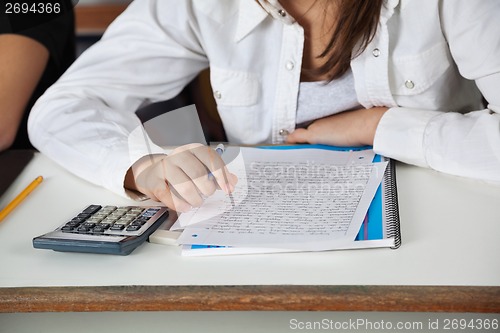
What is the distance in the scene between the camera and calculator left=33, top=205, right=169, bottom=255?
737mm

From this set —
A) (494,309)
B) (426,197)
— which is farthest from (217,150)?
(494,309)

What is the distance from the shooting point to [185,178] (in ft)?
2.75

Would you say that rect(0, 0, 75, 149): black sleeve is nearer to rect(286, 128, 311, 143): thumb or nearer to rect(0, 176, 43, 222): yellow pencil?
rect(0, 176, 43, 222): yellow pencil

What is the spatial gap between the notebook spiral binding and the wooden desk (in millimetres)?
13

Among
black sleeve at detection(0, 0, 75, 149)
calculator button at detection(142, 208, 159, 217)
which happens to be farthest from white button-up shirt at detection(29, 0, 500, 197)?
black sleeve at detection(0, 0, 75, 149)

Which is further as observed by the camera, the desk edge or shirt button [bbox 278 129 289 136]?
shirt button [bbox 278 129 289 136]

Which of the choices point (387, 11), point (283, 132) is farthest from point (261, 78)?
point (387, 11)

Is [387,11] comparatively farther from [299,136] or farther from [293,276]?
[293,276]

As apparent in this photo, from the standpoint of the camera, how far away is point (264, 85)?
1103mm

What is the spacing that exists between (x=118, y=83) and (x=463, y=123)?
1.72 ft

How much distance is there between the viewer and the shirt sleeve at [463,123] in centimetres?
88

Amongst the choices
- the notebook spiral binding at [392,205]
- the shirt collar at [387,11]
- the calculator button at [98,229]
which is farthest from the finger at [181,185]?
the shirt collar at [387,11]

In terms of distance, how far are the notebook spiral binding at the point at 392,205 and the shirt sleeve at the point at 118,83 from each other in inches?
13.7

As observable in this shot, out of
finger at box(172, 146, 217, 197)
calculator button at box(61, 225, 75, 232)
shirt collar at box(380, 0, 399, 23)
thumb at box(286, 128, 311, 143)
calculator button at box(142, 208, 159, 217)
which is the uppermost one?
shirt collar at box(380, 0, 399, 23)
